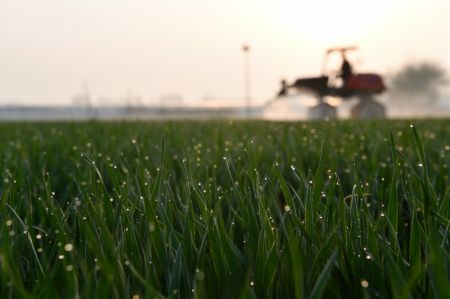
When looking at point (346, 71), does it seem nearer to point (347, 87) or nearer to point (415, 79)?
point (347, 87)

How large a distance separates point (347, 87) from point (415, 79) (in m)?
43.1

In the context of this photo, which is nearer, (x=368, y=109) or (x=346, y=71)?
(x=368, y=109)

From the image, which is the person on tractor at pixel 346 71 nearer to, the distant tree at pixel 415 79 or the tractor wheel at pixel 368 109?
the tractor wheel at pixel 368 109

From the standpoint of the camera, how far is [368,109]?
15406 millimetres

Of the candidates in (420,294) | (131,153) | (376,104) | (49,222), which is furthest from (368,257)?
(376,104)

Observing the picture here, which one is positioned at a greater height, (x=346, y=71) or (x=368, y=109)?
(x=346, y=71)

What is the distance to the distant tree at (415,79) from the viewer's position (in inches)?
2140

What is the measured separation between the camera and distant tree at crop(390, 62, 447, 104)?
178 feet

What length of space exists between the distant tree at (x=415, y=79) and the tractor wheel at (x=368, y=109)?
41.3m

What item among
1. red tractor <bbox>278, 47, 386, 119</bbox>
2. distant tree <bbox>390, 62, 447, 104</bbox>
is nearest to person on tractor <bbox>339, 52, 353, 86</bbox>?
red tractor <bbox>278, 47, 386, 119</bbox>

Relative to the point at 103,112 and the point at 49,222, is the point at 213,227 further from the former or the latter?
the point at 103,112

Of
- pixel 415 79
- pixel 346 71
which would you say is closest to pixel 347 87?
pixel 346 71

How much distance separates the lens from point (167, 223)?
35.6 inches

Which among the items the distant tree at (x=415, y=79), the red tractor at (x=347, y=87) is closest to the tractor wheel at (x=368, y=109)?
the red tractor at (x=347, y=87)
